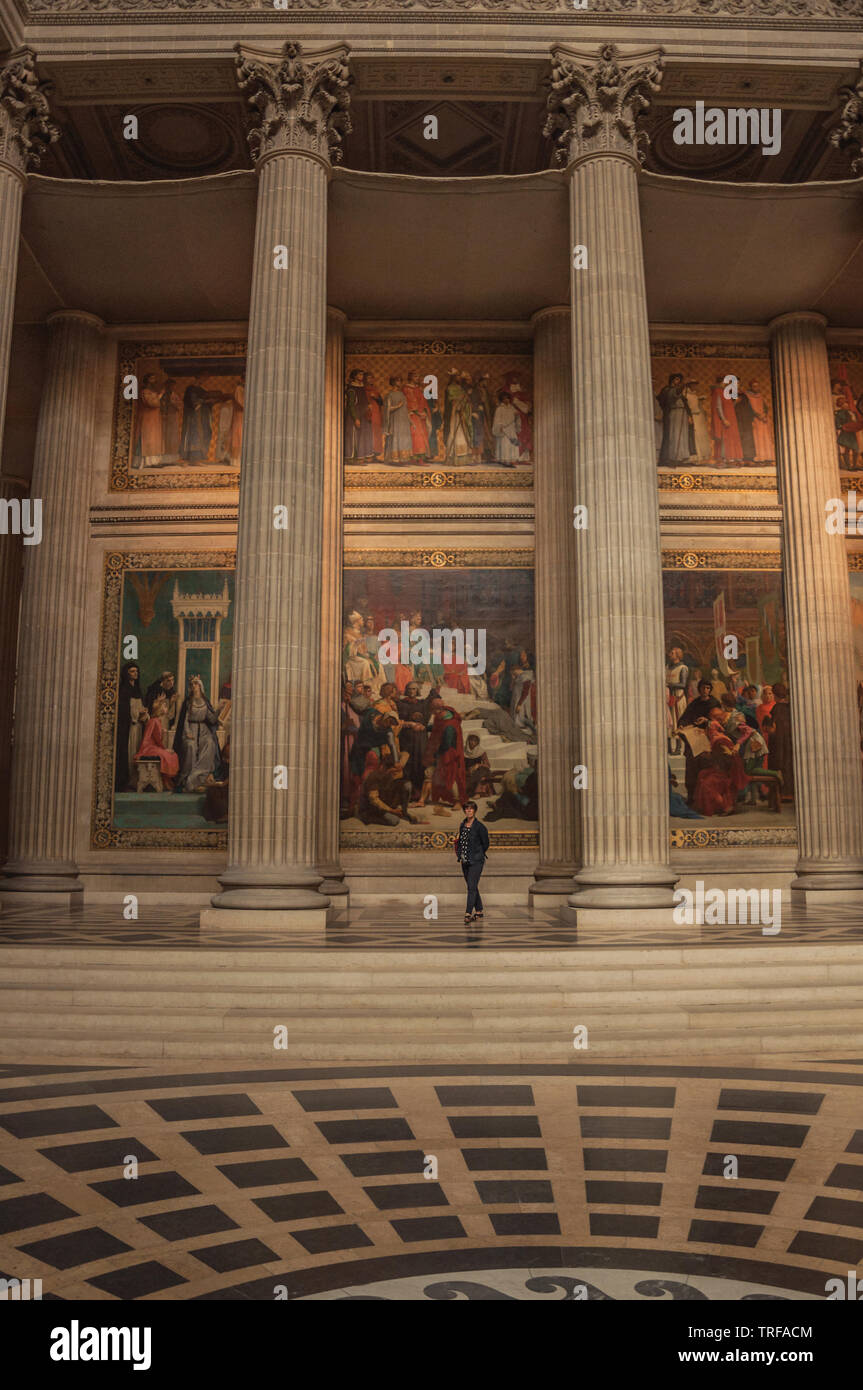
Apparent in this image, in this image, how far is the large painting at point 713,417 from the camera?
16297 mm

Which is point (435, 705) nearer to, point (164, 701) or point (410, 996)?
point (164, 701)

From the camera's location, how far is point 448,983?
25.4 ft

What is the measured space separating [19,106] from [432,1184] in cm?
1267

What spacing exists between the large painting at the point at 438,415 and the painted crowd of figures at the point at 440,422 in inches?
0.6

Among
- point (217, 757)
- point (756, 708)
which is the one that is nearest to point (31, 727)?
point (217, 757)

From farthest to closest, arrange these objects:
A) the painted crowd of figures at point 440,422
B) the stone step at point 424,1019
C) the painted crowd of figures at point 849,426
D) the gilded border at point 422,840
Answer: the painted crowd of figures at point 849,426, the painted crowd of figures at point 440,422, the gilded border at point 422,840, the stone step at point 424,1019

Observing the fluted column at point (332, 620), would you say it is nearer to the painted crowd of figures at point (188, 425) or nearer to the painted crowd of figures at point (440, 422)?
the painted crowd of figures at point (440, 422)

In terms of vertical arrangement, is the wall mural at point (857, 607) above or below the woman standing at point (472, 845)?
above

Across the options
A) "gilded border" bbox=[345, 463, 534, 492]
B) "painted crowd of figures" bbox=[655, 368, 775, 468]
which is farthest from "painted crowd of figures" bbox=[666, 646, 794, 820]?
"gilded border" bbox=[345, 463, 534, 492]

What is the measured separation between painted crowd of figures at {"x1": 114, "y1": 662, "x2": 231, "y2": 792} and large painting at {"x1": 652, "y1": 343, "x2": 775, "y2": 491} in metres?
7.96

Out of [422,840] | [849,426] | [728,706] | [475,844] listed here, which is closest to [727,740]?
[728,706]

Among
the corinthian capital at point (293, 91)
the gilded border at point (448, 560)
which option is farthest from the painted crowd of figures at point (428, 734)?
the corinthian capital at point (293, 91)

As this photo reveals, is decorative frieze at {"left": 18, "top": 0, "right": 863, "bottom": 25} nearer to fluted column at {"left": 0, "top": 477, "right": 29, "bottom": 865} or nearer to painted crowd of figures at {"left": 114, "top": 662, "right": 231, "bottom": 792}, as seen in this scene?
painted crowd of figures at {"left": 114, "top": 662, "right": 231, "bottom": 792}
